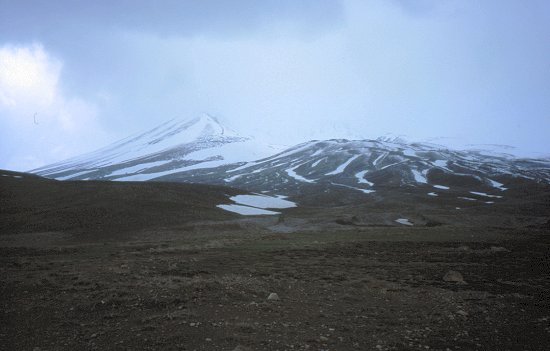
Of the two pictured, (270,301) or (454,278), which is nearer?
Answer: (270,301)

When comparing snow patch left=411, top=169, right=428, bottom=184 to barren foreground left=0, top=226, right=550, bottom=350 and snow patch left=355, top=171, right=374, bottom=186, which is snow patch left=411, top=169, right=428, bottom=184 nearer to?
snow patch left=355, top=171, right=374, bottom=186

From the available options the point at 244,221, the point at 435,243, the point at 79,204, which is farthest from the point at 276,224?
the point at 79,204

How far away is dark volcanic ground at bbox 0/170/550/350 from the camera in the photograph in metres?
12.3

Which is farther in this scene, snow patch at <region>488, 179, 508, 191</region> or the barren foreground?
snow patch at <region>488, 179, 508, 191</region>

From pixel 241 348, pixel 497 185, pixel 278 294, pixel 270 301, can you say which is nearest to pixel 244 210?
pixel 278 294

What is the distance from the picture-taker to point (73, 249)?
107 ft

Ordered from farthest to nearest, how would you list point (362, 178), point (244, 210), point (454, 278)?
point (362, 178) → point (244, 210) → point (454, 278)

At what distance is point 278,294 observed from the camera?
17969mm

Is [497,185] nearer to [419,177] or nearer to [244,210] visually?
[419,177]

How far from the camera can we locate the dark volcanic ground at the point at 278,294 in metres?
12.3

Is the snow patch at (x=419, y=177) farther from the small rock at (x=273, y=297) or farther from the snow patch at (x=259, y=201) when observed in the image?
the small rock at (x=273, y=297)

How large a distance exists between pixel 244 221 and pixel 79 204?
26978 millimetres

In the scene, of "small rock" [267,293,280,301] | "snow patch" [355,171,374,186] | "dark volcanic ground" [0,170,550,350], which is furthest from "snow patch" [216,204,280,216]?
Result: "snow patch" [355,171,374,186]

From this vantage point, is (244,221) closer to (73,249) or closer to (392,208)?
(73,249)
